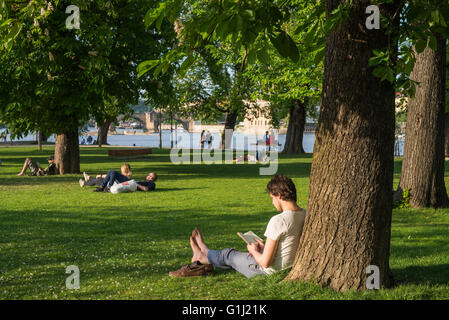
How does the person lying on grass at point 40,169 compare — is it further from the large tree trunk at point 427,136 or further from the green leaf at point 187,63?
the green leaf at point 187,63

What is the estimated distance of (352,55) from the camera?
5801 millimetres

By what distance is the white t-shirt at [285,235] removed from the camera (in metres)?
6.46

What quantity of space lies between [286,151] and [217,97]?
7955 mm

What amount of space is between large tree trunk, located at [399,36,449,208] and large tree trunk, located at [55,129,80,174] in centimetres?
1557

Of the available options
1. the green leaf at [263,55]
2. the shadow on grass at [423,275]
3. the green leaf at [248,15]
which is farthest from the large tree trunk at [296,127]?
the green leaf at [248,15]

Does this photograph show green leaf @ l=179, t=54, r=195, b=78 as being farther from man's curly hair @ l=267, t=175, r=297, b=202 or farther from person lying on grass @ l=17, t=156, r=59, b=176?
person lying on grass @ l=17, t=156, r=59, b=176

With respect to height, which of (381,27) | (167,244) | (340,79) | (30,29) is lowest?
(167,244)

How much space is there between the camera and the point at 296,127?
46250 mm

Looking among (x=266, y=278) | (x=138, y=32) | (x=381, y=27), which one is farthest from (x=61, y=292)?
(x=138, y=32)

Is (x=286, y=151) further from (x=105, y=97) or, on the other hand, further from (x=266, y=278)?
(x=266, y=278)

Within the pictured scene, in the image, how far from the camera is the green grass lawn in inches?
247
